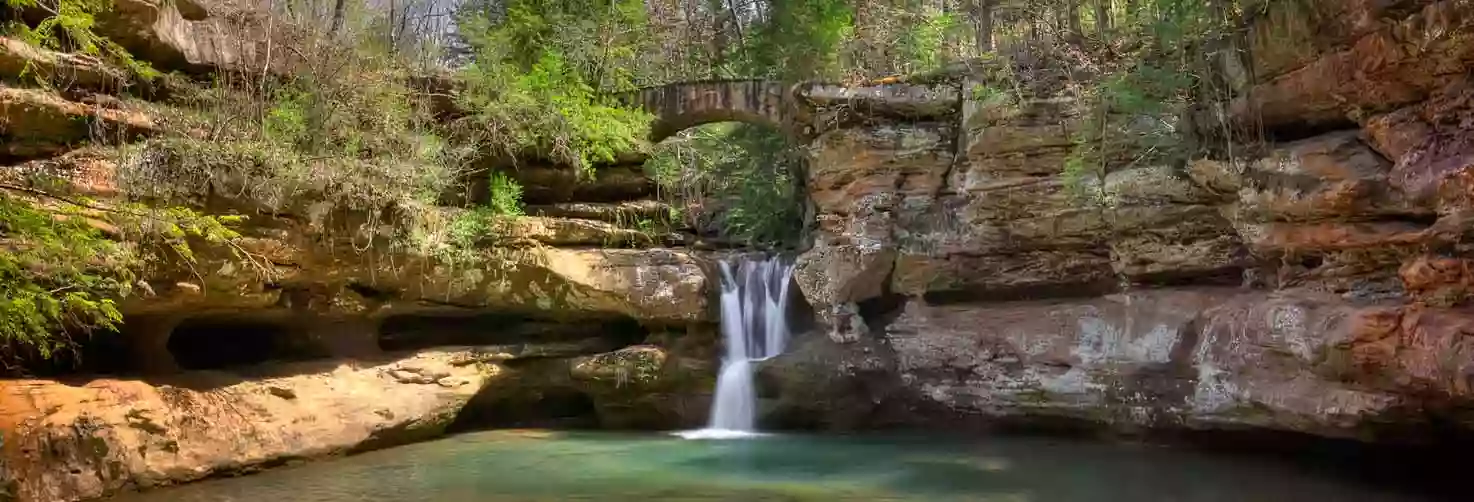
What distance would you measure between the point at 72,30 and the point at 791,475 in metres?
8.09

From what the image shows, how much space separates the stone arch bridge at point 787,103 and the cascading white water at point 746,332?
222cm

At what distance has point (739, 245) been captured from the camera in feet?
47.9

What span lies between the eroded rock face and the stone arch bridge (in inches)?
205

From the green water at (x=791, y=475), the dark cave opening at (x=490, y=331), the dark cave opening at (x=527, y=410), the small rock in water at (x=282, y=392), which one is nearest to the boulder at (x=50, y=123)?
the small rock in water at (x=282, y=392)

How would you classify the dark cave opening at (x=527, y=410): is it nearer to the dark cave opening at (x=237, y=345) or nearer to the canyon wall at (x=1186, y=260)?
the dark cave opening at (x=237, y=345)

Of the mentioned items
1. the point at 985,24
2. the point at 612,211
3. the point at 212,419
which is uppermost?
the point at 985,24

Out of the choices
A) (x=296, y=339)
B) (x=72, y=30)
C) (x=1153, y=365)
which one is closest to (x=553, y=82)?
(x=296, y=339)

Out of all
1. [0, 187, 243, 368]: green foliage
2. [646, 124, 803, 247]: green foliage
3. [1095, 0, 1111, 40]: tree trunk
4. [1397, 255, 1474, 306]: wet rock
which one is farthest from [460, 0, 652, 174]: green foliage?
[1397, 255, 1474, 306]: wet rock

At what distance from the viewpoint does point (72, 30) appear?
8461 millimetres

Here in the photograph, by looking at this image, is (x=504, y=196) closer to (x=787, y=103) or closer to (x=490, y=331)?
(x=490, y=331)

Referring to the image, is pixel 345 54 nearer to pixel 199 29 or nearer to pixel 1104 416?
pixel 199 29

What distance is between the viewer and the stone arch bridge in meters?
12.2

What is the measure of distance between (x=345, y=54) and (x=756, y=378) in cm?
678

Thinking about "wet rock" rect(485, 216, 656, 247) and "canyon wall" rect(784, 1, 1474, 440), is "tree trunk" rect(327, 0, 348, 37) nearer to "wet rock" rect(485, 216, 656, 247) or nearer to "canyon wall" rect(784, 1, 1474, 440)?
"wet rock" rect(485, 216, 656, 247)
